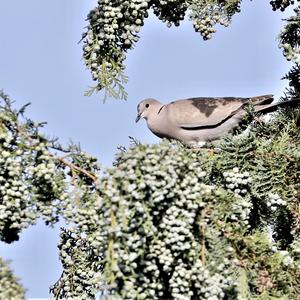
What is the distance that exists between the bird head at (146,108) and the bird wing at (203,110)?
0.42 meters

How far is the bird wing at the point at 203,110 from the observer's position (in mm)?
4566

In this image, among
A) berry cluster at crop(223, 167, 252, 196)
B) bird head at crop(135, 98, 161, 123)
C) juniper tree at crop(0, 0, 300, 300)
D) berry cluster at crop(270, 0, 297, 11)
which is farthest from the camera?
bird head at crop(135, 98, 161, 123)

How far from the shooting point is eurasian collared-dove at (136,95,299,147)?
14.4 feet

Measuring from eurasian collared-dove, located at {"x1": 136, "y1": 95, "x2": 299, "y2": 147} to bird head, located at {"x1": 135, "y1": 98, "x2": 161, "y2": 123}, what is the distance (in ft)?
0.46

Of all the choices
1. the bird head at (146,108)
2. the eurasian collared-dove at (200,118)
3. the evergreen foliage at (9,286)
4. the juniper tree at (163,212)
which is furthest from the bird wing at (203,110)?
the evergreen foliage at (9,286)

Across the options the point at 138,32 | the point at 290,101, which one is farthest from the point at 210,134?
the point at 138,32

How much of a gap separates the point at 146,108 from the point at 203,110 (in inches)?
26.7

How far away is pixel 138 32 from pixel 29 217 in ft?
4.11

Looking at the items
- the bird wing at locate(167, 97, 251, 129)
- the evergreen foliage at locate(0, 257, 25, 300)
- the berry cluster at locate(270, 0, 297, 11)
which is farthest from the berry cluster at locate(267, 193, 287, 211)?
the bird wing at locate(167, 97, 251, 129)

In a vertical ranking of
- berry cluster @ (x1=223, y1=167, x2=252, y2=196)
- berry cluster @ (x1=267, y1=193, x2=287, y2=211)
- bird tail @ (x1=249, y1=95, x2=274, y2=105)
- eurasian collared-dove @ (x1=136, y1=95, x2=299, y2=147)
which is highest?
eurasian collared-dove @ (x1=136, y1=95, x2=299, y2=147)

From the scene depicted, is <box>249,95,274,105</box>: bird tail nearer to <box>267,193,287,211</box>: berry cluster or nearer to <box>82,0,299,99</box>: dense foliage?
<box>82,0,299,99</box>: dense foliage

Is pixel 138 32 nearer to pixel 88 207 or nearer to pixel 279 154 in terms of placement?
pixel 279 154

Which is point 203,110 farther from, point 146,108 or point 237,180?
point 237,180

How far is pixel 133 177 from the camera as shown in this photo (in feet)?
7.68
